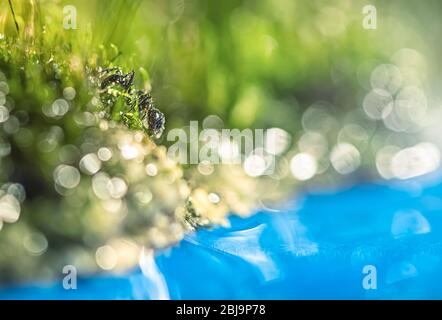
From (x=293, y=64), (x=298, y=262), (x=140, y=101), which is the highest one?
(x=293, y=64)

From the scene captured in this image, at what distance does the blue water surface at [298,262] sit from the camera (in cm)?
167

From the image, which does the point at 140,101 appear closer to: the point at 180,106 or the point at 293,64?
the point at 180,106

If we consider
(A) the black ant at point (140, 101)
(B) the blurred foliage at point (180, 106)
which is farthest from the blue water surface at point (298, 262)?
(A) the black ant at point (140, 101)

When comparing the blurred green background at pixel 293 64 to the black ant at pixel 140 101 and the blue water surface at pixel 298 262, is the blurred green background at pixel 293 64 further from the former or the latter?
the blue water surface at pixel 298 262

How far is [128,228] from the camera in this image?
1662 millimetres

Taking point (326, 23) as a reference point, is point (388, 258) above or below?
below

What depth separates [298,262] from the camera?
169 centimetres

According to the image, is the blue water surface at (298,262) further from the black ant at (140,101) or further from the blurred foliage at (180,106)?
the black ant at (140,101)

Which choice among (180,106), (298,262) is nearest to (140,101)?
(180,106)

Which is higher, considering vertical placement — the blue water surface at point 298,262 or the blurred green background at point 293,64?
the blurred green background at point 293,64

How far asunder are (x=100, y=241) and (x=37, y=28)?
51 cm
